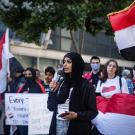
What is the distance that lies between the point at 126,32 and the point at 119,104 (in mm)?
1986

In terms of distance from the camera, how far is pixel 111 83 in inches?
352

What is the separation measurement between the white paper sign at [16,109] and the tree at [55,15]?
14.5 ft

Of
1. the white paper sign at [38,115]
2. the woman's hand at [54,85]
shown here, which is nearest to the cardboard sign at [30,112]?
the white paper sign at [38,115]

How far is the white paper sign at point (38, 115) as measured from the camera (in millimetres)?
9898

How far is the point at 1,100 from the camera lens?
1127 centimetres

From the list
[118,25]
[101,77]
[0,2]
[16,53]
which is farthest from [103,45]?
[118,25]

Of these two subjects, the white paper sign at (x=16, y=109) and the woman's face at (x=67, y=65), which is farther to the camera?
the white paper sign at (x=16, y=109)

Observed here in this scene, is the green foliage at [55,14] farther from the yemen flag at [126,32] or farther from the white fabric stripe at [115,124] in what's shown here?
the yemen flag at [126,32]

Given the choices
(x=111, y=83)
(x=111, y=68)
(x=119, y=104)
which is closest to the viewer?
(x=119, y=104)

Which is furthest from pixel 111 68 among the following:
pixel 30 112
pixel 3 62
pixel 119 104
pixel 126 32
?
pixel 3 62

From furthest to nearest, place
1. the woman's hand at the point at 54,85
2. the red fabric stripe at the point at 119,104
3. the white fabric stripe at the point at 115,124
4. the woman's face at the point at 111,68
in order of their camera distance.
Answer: the woman's face at the point at 111,68 → the red fabric stripe at the point at 119,104 → the white fabric stripe at the point at 115,124 → the woman's hand at the point at 54,85

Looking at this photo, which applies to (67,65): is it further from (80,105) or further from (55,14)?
(55,14)

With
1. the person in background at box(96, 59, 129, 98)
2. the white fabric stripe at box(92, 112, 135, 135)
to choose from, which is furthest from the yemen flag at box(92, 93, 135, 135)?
the person in background at box(96, 59, 129, 98)

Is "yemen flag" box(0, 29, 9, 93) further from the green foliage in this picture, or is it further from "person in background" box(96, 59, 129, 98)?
the green foliage
